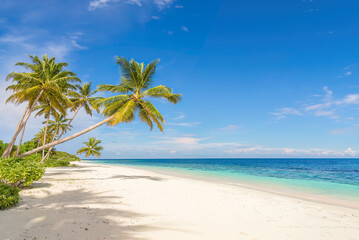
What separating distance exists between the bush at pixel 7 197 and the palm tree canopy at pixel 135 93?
6.78 m

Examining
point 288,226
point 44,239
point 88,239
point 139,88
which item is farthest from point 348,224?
point 139,88

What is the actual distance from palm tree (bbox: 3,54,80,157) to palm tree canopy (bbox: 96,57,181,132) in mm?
2913

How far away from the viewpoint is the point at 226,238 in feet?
14.5

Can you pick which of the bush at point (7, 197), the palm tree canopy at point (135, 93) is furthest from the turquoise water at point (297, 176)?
the bush at point (7, 197)

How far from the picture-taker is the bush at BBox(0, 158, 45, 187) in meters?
7.24

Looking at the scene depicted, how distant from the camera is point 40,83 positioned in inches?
525

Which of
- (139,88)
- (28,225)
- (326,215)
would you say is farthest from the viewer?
(139,88)

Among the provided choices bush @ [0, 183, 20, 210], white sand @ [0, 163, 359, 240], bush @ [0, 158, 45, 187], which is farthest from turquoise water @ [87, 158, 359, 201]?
bush @ [0, 183, 20, 210]

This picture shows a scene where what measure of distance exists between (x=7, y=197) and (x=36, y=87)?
883 centimetres

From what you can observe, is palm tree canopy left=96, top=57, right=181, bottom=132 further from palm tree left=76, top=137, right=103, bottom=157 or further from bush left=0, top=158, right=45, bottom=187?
palm tree left=76, top=137, right=103, bottom=157

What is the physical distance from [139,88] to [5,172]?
872 centimetres

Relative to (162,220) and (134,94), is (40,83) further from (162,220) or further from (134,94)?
(162,220)

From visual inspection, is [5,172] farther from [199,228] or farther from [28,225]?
[199,228]

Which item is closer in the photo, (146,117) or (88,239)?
(88,239)
